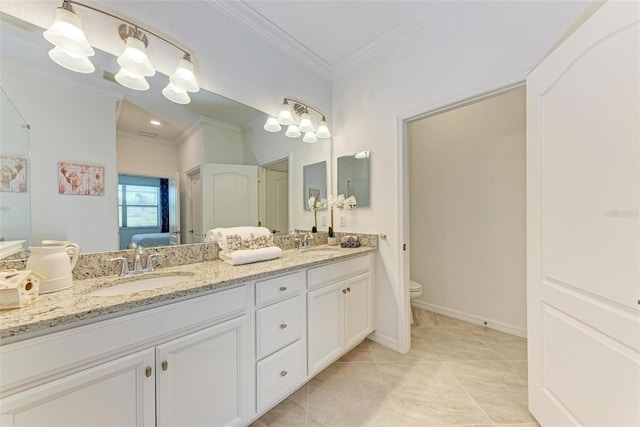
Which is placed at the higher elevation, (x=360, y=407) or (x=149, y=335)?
(x=149, y=335)

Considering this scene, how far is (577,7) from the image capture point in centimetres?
123

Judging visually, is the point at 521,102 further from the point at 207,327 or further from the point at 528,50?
the point at 207,327

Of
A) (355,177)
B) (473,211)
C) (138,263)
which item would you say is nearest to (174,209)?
(138,263)

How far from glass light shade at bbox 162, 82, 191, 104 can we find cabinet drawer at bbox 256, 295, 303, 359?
4.56 ft

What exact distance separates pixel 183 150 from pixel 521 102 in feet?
9.59

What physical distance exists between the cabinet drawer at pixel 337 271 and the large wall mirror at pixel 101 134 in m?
0.83

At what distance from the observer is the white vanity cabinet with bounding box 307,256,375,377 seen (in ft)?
A: 5.15

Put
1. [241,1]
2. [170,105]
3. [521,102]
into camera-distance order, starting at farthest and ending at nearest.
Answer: [521,102]
[241,1]
[170,105]

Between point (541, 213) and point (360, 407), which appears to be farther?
point (360, 407)

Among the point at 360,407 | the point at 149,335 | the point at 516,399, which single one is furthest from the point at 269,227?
the point at 516,399

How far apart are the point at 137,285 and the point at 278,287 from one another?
711 mm

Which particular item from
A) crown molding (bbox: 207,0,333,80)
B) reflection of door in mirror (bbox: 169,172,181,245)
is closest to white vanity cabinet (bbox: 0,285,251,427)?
reflection of door in mirror (bbox: 169,172,181,245)

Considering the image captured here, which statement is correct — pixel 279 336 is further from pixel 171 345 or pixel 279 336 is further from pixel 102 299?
pixel 102 299

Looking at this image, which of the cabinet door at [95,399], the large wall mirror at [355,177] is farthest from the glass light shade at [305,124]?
the cabinet door at [95,399]
